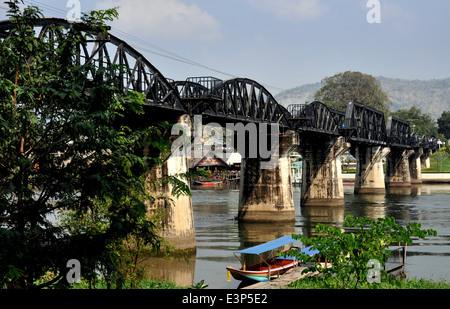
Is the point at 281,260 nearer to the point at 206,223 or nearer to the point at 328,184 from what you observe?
the point at 206,223

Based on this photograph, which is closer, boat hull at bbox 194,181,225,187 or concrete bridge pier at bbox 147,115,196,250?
concrete bridge pier at bbox 147,115,196,250

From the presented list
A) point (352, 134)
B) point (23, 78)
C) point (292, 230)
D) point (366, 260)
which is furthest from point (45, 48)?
point (352, 134)

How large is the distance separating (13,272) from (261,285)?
59.1 feet

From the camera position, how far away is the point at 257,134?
249 ft

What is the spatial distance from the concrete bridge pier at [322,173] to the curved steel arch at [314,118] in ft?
9.80

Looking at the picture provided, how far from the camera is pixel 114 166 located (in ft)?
61.2

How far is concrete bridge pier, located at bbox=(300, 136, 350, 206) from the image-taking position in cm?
9856

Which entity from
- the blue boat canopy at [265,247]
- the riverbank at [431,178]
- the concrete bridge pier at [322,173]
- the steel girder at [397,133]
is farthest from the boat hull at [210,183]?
the blue boat canopy at [265,247]

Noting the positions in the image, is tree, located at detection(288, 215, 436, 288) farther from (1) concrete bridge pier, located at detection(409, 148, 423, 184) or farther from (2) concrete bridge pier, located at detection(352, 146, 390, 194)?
(1) concrete bridge pier, located at detection(409, 148, 423, 184)

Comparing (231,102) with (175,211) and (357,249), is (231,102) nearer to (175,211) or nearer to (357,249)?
(175,211)

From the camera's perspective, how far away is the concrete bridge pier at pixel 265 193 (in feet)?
246

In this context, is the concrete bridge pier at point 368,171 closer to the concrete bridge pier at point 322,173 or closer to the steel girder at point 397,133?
the steel girder at point 397,133

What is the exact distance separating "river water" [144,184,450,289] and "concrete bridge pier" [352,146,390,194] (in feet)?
73.7

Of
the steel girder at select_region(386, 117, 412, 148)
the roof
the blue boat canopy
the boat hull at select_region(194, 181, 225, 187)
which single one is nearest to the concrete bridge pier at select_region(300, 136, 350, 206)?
the steel girder at select_region(386, 117, 412, 148)
